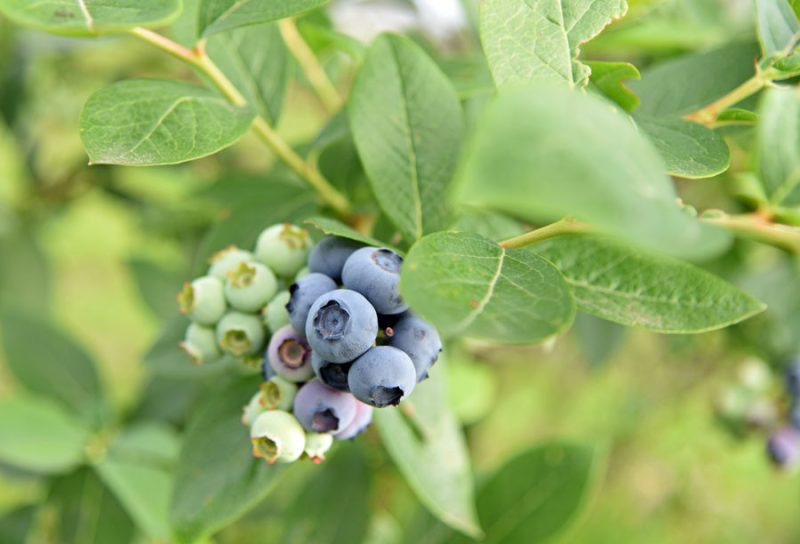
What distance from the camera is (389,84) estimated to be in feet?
2.66

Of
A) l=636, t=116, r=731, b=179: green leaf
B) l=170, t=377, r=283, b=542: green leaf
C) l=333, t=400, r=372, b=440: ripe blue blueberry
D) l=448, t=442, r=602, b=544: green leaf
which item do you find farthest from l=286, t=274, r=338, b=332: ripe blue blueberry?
l=448, t=442, r=602, b=544: green leaf

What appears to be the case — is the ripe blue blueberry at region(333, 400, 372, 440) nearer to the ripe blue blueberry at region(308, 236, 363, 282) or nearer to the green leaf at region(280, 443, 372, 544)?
the ripe blue blueberry at region(308, 236, 363, 282)

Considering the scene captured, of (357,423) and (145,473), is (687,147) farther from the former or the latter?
(145,473)

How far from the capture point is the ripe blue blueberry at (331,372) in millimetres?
635

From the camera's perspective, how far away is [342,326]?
1.91ft

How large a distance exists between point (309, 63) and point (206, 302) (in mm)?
699

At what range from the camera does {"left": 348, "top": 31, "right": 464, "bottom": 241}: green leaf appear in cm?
77

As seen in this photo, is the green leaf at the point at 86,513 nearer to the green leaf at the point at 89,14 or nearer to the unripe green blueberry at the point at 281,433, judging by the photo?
the unripe green blueberry at the point at 281,433

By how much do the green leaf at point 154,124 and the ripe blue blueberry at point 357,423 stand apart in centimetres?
29

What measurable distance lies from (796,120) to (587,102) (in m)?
0.64

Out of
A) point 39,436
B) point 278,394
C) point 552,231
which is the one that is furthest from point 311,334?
point 39,436

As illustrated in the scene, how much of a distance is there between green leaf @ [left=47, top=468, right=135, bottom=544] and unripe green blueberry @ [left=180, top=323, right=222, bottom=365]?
2.55 ft

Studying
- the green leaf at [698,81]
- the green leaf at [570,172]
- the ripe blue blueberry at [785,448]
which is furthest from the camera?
the ripe blue blueberry at [785,448]

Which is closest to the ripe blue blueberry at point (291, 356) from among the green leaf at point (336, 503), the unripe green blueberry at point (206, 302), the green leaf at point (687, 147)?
the unripe green blueberry at point (206, 302)
